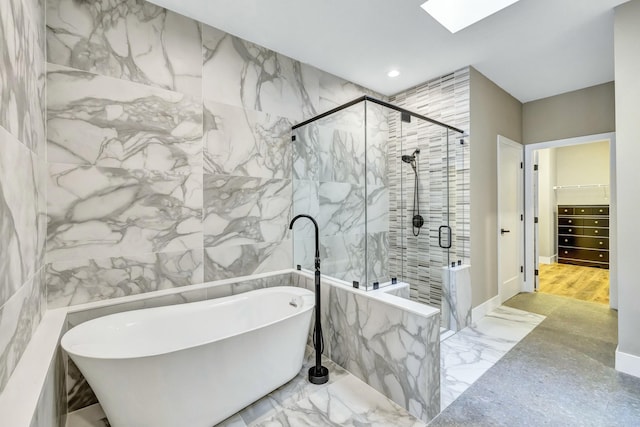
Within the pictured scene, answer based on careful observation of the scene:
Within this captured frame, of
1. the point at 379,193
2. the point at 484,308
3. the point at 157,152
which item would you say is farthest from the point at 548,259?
the point at 157,152

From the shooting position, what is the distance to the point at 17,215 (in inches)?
45.4

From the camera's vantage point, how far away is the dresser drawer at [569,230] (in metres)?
5.45

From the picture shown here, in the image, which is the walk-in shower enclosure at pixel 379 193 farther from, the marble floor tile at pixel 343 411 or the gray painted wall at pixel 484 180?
the marble floor tile at pixel 343 411

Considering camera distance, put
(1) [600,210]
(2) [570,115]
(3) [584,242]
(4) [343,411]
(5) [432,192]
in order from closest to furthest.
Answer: (4) [343,411] → (5) [432,192] → (2) [570,115] → (1) [600,210] → (3) [584,242]

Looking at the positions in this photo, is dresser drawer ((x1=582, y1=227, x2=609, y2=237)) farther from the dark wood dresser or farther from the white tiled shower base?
the white tiled shower base

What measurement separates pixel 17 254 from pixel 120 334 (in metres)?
0.73

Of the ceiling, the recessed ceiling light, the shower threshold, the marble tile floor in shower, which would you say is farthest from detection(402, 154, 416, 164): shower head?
the marble tile floor in shower

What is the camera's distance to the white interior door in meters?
3.47

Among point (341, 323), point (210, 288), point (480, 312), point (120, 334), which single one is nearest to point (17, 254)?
point (120, 334)

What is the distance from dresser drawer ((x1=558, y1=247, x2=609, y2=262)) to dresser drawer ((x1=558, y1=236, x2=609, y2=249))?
3.6 inches

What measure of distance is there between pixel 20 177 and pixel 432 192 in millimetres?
2921

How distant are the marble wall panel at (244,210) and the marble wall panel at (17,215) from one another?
3.25 feet

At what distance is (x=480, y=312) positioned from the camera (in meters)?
3.11

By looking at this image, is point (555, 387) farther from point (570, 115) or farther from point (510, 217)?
point (570, 115)
